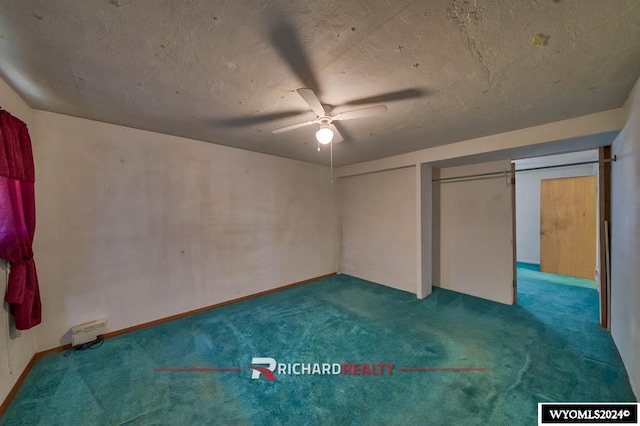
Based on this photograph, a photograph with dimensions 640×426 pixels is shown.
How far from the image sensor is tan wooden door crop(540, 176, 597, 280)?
15.4 feet

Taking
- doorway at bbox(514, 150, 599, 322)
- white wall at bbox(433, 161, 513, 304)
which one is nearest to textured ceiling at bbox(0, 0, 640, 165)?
white wall at bbox(433, 161, 513, 304)

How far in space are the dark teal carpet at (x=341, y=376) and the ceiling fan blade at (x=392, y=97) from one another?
94.7 inches

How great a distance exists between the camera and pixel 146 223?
2.92 meters

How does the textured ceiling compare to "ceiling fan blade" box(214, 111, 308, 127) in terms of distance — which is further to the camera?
"ceiling fan blade" box(214, 111, 308, 127)

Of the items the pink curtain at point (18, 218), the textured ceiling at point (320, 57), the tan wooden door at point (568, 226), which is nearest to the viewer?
the textured ceiling at point (320, 57)

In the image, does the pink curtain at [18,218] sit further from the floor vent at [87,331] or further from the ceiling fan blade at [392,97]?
the ceiling fan blade at [392,97]

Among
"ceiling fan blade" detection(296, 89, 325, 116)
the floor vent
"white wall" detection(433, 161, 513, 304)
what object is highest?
"ceiling fan blade" detection(296, 89, 325, 116)

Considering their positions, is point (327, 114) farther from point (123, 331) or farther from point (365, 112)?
point (123, 331)

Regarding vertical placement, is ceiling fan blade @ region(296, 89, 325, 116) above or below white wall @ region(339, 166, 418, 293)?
above

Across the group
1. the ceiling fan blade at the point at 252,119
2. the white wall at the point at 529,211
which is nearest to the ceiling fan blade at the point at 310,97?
the ceiling fan blade at the point at 252,119

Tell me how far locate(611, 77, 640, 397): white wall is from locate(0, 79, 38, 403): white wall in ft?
15.1

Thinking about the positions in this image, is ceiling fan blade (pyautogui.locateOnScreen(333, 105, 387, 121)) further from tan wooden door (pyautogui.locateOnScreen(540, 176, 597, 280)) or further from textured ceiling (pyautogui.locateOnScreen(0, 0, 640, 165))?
tan wooden door (pyautogui.locateOnScreen(540, 176, 597, 280))

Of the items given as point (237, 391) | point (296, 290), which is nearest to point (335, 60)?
point (237, 391)

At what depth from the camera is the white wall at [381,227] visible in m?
4.12
